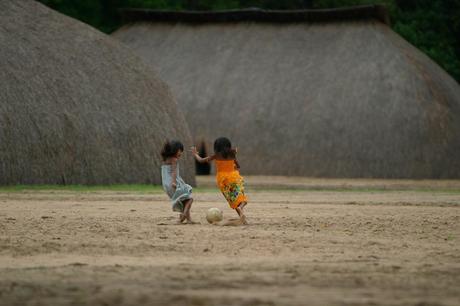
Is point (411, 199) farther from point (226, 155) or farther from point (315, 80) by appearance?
point (315, 80)

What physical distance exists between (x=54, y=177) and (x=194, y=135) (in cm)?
895

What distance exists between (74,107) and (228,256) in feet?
47.4

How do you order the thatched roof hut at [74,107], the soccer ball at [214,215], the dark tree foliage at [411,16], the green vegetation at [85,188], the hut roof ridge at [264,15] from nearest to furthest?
the soccer ball at [214,215] → the green vegetation at [85,188] → the thatched roof hut at [74,107] → the hut roof ridge at [264,15] → the dark tree foliage at [411,16]

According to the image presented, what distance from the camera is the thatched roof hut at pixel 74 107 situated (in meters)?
21.6

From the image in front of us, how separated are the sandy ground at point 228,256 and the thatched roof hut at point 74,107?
5.36 meters

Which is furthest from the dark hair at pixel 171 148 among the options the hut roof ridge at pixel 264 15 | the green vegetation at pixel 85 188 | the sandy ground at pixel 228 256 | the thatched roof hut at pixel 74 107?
the hut roof ridge at pixel 264 15

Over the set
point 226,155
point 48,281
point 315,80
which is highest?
point 315,80

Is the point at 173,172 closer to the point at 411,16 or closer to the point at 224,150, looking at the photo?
the point at 224,150

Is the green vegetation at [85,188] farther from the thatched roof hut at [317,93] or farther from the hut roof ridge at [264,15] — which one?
the hut roof ridge at [264,15]

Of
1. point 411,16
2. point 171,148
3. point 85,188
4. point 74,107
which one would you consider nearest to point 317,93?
point 74,107

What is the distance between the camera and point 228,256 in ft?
29.6

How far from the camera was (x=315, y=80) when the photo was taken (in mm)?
30750

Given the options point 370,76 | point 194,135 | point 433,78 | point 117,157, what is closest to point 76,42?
point 117,157

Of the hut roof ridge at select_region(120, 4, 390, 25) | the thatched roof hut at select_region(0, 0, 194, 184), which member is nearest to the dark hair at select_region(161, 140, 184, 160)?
the thatched roof hut at select_region(0, 0, 194, 184)
